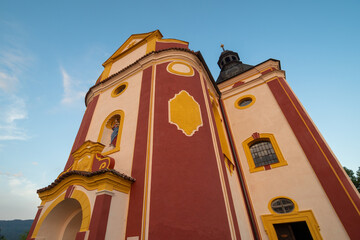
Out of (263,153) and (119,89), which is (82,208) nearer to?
(119,89)

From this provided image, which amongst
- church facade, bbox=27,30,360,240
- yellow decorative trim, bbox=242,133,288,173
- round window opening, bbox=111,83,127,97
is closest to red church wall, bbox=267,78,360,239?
church facade, bbox=27,30,360,240

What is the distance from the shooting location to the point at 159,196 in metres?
4.70

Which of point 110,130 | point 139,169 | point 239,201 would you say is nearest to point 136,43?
point 110,130

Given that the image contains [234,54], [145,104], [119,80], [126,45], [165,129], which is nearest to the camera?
[165,129]

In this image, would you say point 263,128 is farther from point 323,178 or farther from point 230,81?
point 230,81

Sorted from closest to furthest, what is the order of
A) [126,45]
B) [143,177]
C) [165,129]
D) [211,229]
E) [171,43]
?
1. [211,229]
2. [143,177]
3. [165,129]
4. [171,43]
5. [126,45]

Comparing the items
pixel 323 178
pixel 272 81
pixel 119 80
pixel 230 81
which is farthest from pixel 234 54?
pixel 323 178

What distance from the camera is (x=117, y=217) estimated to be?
4520 millimetres

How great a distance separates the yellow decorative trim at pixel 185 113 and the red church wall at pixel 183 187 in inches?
7.6

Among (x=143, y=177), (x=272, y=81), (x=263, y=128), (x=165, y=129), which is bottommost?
(x=143, y=177)

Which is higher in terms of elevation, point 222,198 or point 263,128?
point 263,128

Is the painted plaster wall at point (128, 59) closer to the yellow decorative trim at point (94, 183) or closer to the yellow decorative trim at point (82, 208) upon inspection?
the yellow decorative trim at point (94, 183)

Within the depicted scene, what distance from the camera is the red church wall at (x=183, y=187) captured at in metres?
4.34

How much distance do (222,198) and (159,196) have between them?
1912mm
